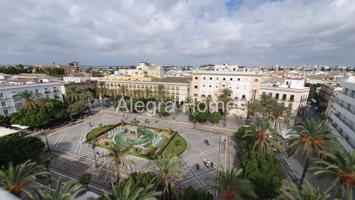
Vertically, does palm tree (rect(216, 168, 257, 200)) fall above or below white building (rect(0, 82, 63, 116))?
below

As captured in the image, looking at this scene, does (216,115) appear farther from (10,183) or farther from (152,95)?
(10,183)

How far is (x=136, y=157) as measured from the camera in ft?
129

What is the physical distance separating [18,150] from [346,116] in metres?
63.5

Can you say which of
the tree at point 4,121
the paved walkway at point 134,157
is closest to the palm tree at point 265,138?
the paved walkway at point 134,157

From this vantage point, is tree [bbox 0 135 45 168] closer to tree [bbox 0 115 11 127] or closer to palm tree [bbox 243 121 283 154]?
tree [bbox 0 115 11 127]

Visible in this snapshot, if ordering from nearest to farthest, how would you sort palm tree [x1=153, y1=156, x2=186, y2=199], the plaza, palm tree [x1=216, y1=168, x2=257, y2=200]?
palm tree [x1=216, y1=168, x2=257, y2=200], palm tree [x1=153, y1=156, x2=186, y2=199], the plaza

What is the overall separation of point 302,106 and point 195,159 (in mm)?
49951

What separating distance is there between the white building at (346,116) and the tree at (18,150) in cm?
5750

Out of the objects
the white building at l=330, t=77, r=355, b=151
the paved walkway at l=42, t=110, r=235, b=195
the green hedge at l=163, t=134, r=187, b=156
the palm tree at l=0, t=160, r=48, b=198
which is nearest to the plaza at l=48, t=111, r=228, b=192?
the paved walkway at l=42, t=110, r=235, b=195

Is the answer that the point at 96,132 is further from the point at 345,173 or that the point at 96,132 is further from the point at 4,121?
the point at 345,173

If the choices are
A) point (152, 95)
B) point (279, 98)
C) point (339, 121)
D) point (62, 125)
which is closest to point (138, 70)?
point (152, 95)

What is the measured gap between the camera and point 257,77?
66.9m

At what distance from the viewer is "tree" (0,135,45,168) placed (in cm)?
2925

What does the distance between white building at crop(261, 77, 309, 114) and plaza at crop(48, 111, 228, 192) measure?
29601 millimetres
